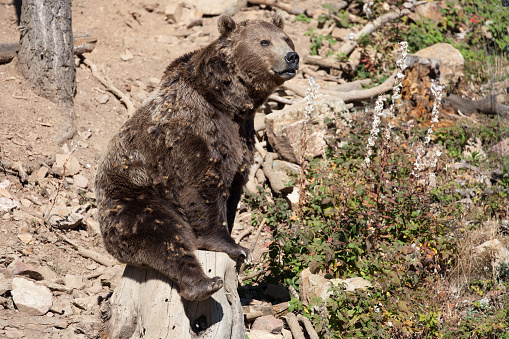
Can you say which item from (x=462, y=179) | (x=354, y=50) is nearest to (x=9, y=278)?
(x=462, y=179)

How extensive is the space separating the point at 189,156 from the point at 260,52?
1138mm

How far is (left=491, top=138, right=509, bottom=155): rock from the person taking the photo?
7672 millimetres

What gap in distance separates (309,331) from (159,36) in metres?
7.19

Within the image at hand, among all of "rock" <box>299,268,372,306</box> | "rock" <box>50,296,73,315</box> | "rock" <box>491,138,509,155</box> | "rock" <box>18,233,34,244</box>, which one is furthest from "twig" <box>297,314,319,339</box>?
"rock" <box>491,138,509,155</box>

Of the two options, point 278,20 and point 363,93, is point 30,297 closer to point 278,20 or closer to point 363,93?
point 278,20

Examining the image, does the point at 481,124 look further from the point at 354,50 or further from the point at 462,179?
the point at 354,50

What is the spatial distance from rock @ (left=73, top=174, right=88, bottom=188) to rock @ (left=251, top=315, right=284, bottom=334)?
3.17 m

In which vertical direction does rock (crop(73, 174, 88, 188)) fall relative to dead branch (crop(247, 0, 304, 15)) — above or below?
below

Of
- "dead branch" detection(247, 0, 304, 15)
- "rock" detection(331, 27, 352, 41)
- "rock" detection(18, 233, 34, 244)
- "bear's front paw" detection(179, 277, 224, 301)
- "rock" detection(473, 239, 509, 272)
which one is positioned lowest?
"rock" detection(18, 233, 34, 244)

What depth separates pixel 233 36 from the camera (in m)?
4.73

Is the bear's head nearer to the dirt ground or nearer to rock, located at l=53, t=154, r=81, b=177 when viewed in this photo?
the dirt ground

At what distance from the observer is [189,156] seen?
4398mm

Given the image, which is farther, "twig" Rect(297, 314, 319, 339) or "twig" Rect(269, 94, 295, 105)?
"twig" Rect(269, 94, 295, 105)

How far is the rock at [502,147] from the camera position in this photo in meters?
7.67
